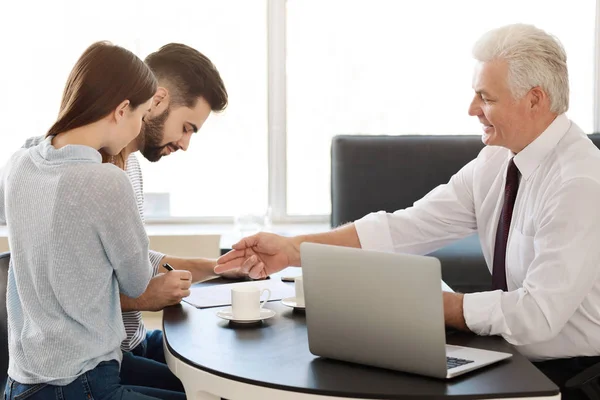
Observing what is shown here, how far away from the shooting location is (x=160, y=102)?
2467mm

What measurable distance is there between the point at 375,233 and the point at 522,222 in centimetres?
52

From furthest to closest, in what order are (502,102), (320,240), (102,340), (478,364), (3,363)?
(320,240), (502,102), (3,363), (102,340), (478,364)

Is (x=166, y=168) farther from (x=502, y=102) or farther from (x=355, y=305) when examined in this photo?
(x=355, y=305)

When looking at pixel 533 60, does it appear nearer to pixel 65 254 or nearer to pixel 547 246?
pixel 547 246

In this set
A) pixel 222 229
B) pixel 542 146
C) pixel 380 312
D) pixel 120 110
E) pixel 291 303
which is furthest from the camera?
pixel 222 229

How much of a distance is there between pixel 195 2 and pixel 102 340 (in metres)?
2.96

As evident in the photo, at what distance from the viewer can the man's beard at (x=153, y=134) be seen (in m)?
2.49

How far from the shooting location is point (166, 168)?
440 cm

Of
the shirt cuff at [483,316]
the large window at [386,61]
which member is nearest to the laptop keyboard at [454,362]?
the shirt cuff at [483,316]

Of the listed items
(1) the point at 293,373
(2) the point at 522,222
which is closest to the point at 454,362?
(1) the point at 293,373

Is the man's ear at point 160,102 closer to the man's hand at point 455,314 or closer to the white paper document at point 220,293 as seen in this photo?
the white paper document at point 220,293

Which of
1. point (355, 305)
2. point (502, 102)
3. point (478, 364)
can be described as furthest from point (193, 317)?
point (502, 102)

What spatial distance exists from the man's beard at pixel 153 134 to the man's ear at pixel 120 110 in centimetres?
72

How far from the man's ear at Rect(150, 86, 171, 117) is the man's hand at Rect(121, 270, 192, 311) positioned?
2.16 feet
